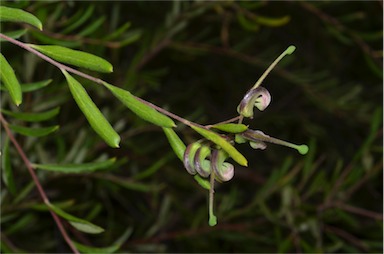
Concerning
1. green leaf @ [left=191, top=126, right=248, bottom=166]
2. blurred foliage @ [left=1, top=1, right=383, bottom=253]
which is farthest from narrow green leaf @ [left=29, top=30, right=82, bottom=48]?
green leaf @ [left=191, top=126, right=248, bottom=166]

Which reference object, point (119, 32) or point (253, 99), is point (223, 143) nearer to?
point (253, 99)

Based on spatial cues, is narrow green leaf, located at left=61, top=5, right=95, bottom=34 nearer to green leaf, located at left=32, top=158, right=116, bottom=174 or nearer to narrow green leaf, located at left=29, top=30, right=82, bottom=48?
narrow green leaf, located at left=29, top=30, right=82, bottom=48

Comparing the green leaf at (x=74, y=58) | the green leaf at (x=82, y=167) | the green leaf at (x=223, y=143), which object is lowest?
the green leaf at (x=223, y=143)

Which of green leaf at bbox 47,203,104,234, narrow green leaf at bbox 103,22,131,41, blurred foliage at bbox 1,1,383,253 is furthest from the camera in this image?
blurred foliage at bbox 1,1,383,253

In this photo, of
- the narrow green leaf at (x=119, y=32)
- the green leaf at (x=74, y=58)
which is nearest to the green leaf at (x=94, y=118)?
the green leaf at (x=74, y=58)

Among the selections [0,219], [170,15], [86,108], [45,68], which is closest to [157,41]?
[170,15]

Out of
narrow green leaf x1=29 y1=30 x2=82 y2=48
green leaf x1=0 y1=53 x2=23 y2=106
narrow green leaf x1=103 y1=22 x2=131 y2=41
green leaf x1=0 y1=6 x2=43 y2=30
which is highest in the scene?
narrow green leaf x1=103 y1=22 x2=131 y2=41

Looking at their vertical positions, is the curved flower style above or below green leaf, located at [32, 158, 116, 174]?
below

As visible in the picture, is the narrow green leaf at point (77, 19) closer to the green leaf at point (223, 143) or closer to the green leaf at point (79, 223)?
the green leaf at point (79, 223)
